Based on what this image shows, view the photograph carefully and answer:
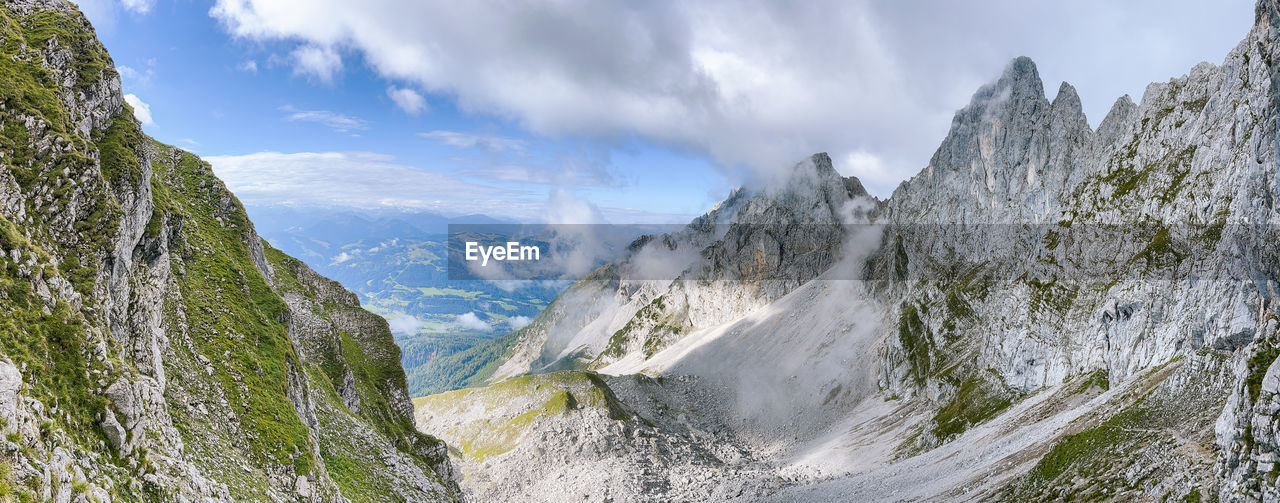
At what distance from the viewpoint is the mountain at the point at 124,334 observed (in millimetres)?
19859

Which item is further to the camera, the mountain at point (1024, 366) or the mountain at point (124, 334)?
the mountain at point (1024, 366)

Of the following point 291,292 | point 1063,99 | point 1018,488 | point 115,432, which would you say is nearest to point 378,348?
point 291,292

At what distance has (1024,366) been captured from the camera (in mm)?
113188

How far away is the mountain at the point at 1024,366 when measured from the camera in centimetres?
5124

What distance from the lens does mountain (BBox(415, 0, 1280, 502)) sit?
51244 mm

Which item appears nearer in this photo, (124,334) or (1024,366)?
(124,334)

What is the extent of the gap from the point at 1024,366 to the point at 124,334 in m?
128

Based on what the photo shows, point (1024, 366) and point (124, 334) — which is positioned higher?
point (124, 334)

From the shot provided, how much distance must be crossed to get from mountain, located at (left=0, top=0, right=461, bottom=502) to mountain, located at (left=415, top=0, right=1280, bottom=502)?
1904 inches

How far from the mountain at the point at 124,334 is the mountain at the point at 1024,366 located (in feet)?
159

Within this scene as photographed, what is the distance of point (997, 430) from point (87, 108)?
10521 centimetres

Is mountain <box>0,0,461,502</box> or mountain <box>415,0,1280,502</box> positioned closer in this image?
mountain <box>0,0,461,502</box>

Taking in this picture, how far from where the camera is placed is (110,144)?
31.9 metres

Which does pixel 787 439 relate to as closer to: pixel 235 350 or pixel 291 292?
pixel 291 292
